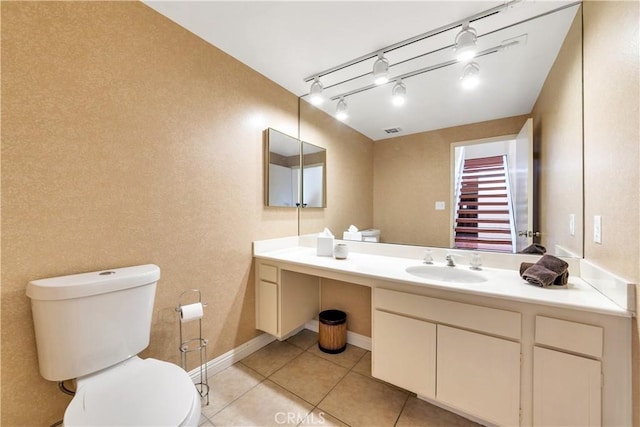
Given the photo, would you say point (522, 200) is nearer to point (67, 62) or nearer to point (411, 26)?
point (411, 26)

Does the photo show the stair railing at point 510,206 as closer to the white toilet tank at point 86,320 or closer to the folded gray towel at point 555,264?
the folded gray towel at point 555,264

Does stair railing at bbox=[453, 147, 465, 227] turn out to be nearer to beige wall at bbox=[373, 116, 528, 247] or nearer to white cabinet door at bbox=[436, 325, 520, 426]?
beige wall at bbox=[373, 116, 528, 247]

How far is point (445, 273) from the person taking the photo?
158 cm

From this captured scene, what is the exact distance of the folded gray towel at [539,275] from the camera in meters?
1.15

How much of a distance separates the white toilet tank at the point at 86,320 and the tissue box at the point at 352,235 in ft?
4.84

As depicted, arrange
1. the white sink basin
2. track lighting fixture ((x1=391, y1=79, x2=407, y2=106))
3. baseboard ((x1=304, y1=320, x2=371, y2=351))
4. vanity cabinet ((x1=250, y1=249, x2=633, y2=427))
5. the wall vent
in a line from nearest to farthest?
vanity cabinet ((x1=250, y1=249, x2=633, y2=427)), the white sink basin, track lighting fixture ((x1=391, y1=79, x2=407, y2=106)), the wall vent, baseboard ((x1=304, y1=320, x2=371, y2=351))

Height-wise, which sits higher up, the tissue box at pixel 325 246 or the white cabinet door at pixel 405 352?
the tissue box at pixel 325 246

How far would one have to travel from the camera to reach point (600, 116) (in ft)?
3.61

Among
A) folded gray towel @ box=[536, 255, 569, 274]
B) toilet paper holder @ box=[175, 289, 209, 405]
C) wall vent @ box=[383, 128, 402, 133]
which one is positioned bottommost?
toilet paper holder @ box=[175, 289, 209, 405]

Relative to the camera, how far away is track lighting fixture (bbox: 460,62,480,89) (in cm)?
156

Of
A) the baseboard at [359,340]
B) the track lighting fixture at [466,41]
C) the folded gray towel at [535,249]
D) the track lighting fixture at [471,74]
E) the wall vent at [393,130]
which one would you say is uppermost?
the track lighting fixture at [466,41]

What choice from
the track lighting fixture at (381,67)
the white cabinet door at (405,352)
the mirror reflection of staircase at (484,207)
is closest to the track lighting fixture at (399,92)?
the track lighting fixture at (381,67)

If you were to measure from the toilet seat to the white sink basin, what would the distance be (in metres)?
1.32

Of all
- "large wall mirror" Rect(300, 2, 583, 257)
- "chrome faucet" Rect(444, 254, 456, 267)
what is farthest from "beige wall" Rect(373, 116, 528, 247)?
"chrome faucet" Rect(444, 254, 456, 267)
